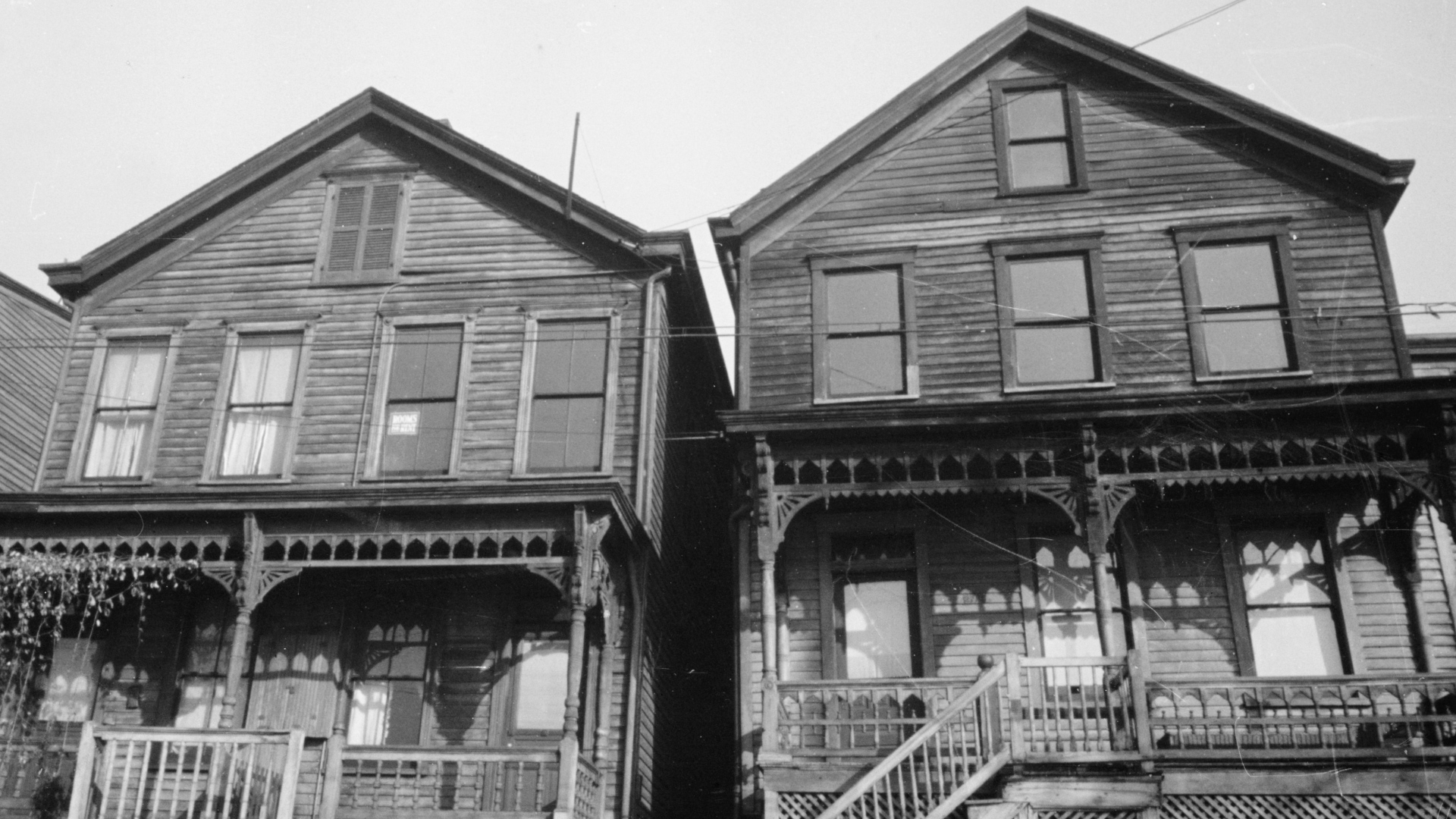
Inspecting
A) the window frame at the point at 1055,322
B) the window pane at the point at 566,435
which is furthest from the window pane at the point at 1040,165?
the window pane at the point at 566,435

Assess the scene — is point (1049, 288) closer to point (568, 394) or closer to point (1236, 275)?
point (1236, 275)

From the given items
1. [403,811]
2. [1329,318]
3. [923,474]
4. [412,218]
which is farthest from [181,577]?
[1329,318]

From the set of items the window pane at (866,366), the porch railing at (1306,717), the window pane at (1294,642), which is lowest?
the porch railing at (1306,717)

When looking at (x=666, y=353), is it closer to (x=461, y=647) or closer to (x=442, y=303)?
(x=442, y=303)

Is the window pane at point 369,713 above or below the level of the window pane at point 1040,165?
Answer: below

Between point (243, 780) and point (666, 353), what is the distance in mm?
8122

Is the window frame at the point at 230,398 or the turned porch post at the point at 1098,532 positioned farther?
the window frame at the point at 230,398

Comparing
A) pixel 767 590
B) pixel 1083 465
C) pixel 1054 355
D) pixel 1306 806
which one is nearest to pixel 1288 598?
pixel 1083 465

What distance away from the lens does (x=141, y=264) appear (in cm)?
2092

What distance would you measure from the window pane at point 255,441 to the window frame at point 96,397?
1.07 metres

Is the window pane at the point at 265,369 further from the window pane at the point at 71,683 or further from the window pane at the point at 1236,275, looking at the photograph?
the window pane at the point at 1236,275

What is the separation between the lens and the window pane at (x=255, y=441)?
19.2 metres

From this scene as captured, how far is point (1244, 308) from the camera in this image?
17859 mm

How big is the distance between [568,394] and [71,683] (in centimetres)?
776
